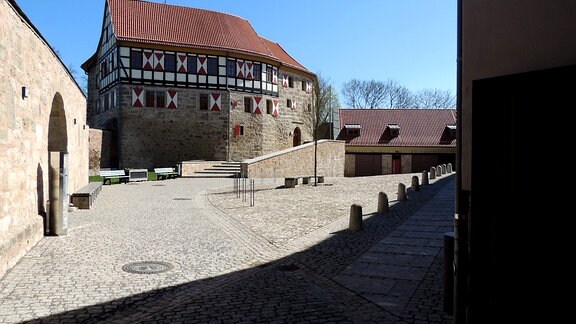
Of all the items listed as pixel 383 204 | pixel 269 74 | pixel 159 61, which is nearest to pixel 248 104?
pixel 269 74

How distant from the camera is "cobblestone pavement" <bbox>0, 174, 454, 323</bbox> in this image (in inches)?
189

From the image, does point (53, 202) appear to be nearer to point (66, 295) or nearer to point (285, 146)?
point (66, 295)

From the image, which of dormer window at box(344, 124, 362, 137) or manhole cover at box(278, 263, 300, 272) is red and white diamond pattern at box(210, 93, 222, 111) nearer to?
dormer window at box(344, 124, 362, 137)

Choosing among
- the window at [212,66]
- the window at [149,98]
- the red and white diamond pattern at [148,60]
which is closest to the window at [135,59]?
the red and white diamond pattern at [148,60]

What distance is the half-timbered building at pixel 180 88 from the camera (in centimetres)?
3181

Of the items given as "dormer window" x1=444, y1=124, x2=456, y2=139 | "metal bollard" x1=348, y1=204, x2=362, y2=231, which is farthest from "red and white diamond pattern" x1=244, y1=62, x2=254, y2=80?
"metal bollard" x1=348, y1=204, x2=362, y2=231

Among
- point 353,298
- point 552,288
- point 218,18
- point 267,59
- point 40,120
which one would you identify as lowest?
point 353,298

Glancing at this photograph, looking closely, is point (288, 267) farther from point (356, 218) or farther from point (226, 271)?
point (356, 218)

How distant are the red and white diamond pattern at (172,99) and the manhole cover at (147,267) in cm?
2699

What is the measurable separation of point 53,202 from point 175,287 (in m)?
4.81

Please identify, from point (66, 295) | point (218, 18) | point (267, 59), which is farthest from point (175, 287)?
point (218, 18)

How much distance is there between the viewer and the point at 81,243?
8.32 metres

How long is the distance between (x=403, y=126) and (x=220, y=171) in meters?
21.1

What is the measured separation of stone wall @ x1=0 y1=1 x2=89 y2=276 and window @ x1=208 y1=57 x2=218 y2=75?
23.1m
